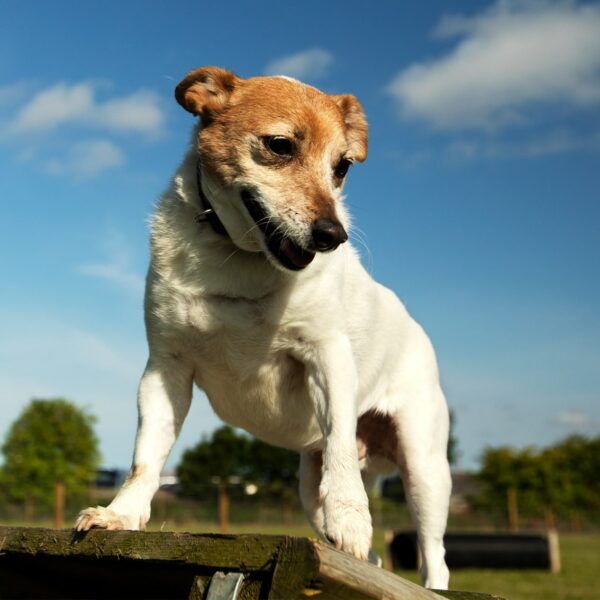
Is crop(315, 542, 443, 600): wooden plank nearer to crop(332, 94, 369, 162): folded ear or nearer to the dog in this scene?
the dog

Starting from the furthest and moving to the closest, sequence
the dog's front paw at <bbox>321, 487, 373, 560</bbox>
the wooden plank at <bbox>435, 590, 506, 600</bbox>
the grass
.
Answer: the grass < the dog's front paw at <bbox>321, 487, 373, 560</bbox> < the wooden plank at <bbox>435, 590, 506, 600</bbox>

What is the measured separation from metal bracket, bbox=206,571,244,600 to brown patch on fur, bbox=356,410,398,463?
8.08 feet

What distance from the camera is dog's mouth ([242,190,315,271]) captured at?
3.56 meters

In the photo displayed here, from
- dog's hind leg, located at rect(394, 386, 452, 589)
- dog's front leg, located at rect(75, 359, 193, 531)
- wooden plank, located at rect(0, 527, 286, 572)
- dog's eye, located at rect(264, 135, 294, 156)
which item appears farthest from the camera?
dog's hind leg, located at rect(394, 386, 452, 589)

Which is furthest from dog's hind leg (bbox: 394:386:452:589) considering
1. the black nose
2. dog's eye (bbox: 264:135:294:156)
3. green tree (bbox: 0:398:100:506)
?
green tree (bbox: 0:398:100:506)

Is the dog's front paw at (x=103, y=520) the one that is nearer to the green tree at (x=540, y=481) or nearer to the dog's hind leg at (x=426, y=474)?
the dog's hind leg at (x=426, y=474)

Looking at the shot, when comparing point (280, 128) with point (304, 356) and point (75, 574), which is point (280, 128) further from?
point (75, 574)

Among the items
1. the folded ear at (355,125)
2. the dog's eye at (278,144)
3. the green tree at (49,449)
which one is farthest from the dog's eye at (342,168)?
the green tree at (49,449)

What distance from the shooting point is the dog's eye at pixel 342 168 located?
3902 millimetres

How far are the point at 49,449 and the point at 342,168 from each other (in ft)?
134

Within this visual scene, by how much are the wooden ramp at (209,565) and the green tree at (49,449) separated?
1546 inches

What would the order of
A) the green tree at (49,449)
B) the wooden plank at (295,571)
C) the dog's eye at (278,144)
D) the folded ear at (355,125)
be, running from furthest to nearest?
1. the green tree at (49,449)
2. the folded ear at (355,125)
3. the dog's eye at (278,144)
4. the wooden plank at (295,571)

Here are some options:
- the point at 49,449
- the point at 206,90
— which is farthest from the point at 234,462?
the point at 206,90

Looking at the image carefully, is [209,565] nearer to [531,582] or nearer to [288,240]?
[288,240]
